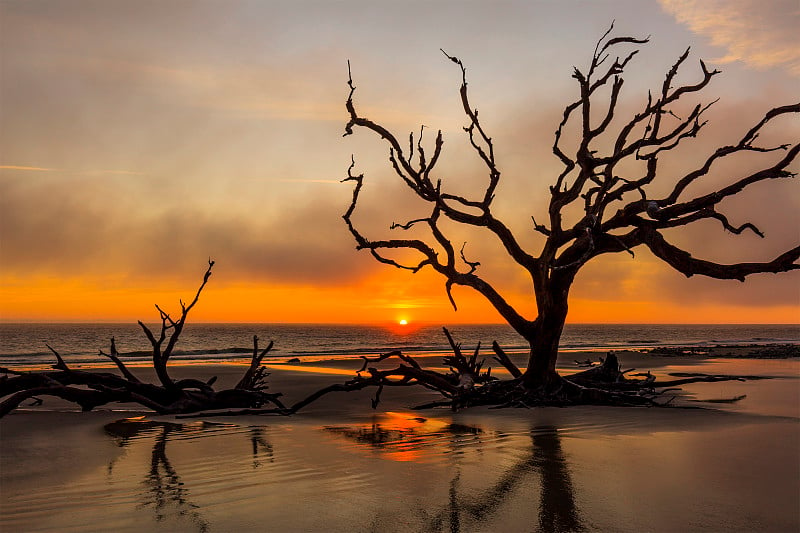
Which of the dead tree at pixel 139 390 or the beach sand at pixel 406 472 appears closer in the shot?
the beach sand at pixel 406 472

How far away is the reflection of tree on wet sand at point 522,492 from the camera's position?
5047mm

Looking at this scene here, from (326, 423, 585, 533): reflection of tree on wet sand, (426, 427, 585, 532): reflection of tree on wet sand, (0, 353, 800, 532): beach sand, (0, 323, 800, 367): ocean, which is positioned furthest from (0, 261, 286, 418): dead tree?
(0, 323, 800, 367): ocean

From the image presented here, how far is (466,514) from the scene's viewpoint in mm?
5230

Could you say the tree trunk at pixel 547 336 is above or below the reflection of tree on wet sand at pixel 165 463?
above

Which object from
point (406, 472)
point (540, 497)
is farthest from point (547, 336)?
point (540, 497)

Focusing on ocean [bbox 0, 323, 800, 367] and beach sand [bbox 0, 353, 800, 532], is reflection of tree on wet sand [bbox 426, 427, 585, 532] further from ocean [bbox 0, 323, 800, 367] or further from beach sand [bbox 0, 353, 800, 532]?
ocean [bbox 0, 323, 800, 367]

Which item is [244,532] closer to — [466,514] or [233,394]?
[466,514]

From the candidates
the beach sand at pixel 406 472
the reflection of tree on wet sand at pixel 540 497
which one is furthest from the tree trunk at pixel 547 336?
the reflection of tree on wet sand at pixel 540 497

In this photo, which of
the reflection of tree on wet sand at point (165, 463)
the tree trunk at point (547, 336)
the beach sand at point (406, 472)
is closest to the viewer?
the beach sand at point (406, 472)

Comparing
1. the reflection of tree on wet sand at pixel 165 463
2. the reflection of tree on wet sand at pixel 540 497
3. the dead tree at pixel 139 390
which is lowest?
the reflection of tree on wet sand at pixel 540 497

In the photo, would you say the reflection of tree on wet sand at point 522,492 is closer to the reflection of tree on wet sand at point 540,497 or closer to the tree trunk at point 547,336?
the reflection of tree on wet sand at point 540,497

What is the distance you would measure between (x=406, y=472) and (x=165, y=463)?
2542 mm

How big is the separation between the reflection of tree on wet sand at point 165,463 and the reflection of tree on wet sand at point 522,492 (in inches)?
62.2

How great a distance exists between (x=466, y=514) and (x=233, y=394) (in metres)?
7.23
